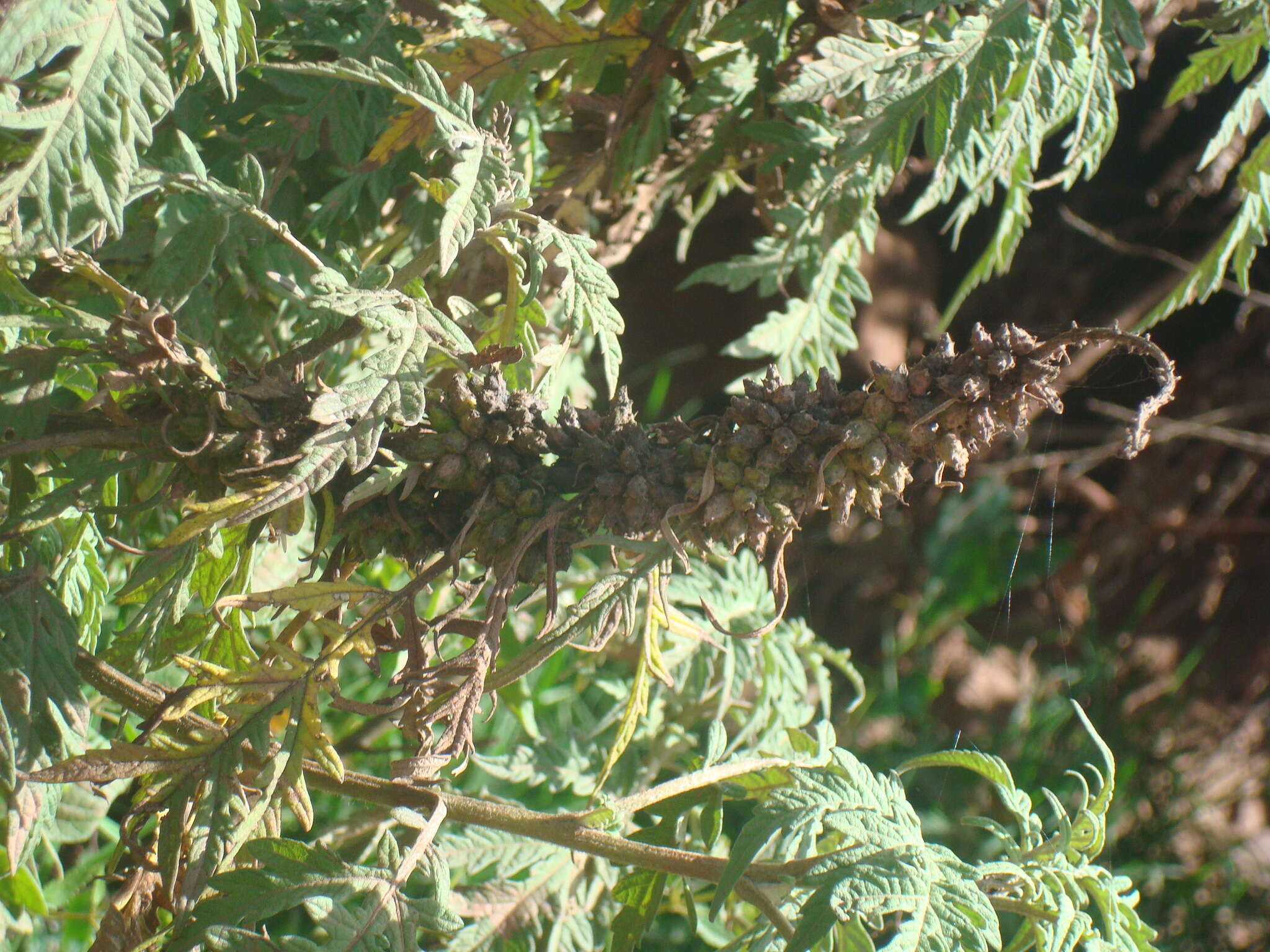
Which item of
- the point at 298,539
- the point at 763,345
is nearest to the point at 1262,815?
the point at 763,345

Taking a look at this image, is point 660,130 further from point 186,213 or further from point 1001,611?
point 1001,611

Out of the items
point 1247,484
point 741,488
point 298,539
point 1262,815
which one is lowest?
point 1262,815

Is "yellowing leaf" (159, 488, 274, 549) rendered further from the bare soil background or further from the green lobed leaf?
the bare soil background

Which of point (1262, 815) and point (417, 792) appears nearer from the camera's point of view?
point (417, 792)

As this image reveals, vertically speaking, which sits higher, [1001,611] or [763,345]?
[763,345]

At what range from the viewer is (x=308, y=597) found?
1.82ft

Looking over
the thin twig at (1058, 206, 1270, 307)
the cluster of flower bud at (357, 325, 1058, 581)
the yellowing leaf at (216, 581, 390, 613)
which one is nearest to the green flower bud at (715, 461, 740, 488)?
the cluster of flower bud at (357, 325, 1058, 581)

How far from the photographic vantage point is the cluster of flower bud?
0.51 meters

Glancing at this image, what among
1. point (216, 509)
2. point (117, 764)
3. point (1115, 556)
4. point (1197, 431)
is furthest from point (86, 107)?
point (1115, 556)

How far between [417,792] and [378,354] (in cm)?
28

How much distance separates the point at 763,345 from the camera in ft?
3.11

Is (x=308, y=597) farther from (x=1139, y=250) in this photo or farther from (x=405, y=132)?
(x=1139, y=250)

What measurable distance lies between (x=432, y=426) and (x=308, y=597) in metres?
0.12

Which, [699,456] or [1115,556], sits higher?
[699,456]
